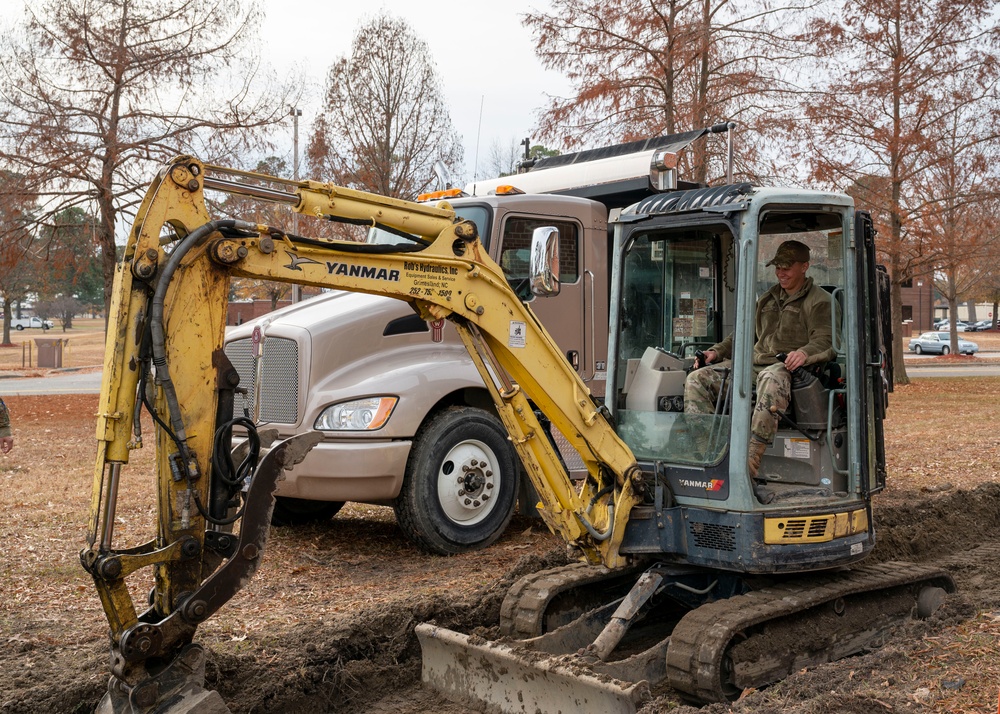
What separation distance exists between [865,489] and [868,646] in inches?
35.7

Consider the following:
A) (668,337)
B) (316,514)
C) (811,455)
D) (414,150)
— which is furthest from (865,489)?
(414,150)

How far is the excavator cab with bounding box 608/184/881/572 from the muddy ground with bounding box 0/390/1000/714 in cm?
76

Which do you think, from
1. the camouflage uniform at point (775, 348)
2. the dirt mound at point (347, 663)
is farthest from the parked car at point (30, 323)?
the camouflage uniform at point (775, 348)

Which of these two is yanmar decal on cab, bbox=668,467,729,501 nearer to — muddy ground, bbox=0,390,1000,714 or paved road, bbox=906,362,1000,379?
muddy ground, bbox=0,390,1000,714

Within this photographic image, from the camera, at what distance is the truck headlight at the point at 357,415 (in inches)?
300

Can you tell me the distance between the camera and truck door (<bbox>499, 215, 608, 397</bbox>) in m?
8.53

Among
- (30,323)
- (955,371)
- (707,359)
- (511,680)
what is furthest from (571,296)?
(30,323)

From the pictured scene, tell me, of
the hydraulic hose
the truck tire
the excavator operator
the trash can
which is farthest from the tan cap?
the trash can

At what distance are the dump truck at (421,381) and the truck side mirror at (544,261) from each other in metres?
2.80

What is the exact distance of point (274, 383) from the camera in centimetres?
798

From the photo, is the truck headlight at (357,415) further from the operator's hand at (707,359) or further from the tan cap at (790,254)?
the tan cap at (790,254)

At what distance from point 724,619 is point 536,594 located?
117cm

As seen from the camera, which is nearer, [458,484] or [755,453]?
[755,453]

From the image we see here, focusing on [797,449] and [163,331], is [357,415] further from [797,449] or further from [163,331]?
[163,331]
